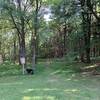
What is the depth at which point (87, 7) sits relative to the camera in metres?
21.2

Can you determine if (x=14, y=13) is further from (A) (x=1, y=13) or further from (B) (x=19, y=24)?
(B) (x=19, y=24)

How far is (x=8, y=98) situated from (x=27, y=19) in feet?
42.2

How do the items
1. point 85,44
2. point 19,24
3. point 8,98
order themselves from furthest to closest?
point 19,24
point 85,44
point 8,98

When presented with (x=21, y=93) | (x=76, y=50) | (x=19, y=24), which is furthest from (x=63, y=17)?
(x=21, y=93)

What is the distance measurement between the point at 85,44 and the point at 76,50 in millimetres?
1307

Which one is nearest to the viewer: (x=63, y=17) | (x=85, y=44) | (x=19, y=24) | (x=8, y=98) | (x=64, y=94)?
(x=8, y=98)

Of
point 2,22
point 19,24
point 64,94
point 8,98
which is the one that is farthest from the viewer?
point 2,22

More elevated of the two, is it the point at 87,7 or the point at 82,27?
the point at 87,7

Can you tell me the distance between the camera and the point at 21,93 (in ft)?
33.8

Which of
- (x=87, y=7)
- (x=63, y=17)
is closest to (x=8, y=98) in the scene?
(x=63, y=17)

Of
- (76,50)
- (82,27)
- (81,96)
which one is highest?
(82,27)

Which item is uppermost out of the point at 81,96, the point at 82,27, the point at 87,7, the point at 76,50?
the point at 87,7

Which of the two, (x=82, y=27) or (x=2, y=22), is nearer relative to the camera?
(x=82, y=27)

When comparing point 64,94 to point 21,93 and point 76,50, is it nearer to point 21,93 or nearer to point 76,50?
point 21,93
